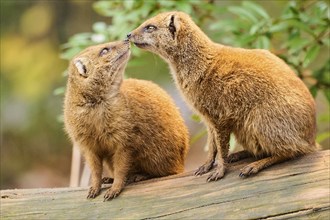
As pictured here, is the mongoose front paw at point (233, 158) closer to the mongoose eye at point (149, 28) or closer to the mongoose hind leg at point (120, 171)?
the mongoose hind leg at point (120, 171)

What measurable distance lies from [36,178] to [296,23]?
432cm

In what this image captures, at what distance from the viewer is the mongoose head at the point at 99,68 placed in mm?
4770

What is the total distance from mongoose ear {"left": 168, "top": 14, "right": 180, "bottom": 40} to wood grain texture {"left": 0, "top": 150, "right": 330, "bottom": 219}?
32.8 inches

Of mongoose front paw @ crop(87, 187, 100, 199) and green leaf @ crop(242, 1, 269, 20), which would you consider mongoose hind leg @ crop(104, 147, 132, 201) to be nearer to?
mongoose front paw @ crop(87, 187, 100, 199)

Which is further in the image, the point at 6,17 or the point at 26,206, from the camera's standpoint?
the point at 6,17

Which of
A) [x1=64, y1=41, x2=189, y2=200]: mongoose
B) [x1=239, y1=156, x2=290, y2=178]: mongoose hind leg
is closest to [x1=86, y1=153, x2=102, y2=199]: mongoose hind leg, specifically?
[x1=64, y1=41, x2=189, y2=200]: mongoose

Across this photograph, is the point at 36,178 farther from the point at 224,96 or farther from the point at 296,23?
the point at 224,96

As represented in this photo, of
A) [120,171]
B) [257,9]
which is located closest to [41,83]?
[257,9]

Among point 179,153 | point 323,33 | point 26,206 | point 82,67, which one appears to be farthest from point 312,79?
point 26,206

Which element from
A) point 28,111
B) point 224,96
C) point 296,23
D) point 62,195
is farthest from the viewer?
point 28,111

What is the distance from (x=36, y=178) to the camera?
894cm

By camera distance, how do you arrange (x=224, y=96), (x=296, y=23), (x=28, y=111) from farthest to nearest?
(x=28, y=111), (x=296, y=23), (x=224, y=96)

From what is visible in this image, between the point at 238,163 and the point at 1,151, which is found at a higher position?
the point at 1,151

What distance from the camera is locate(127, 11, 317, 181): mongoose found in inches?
173
